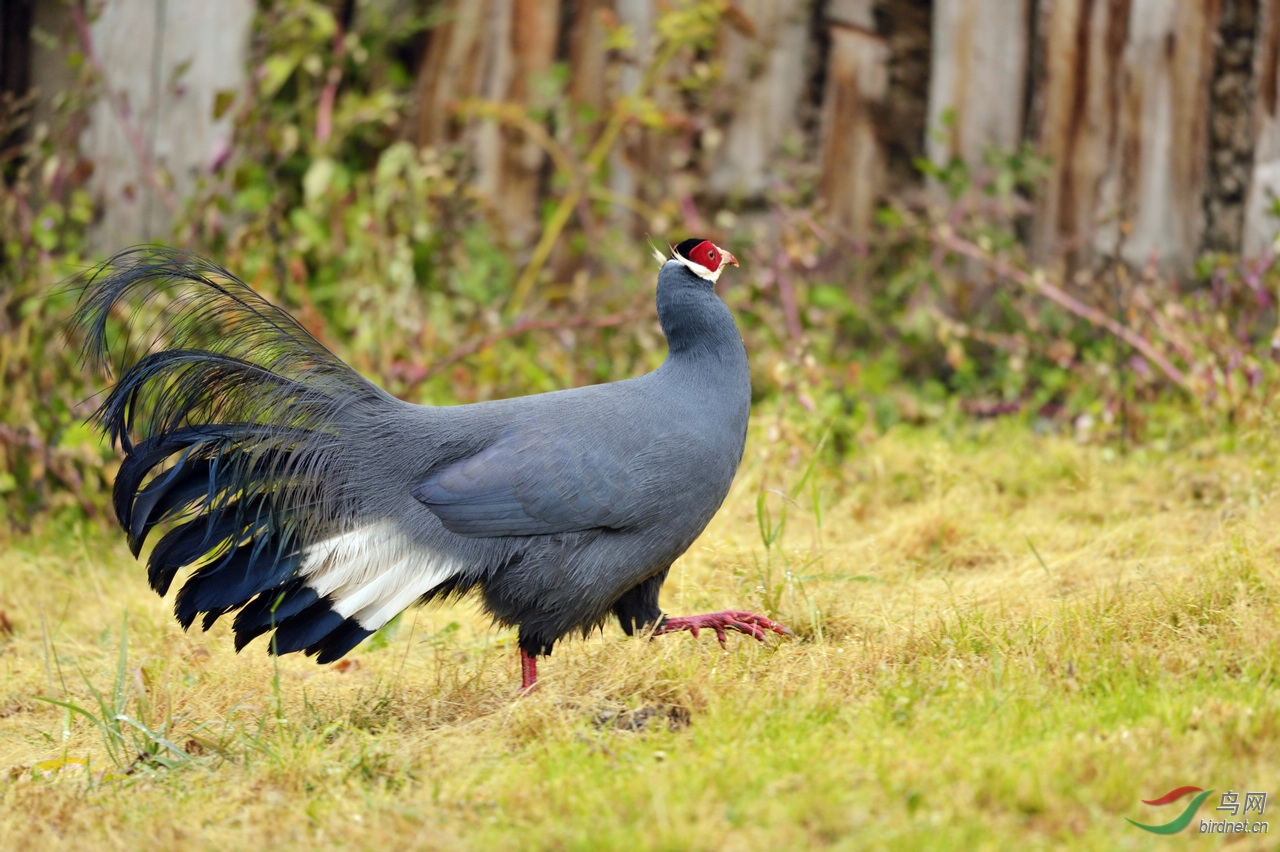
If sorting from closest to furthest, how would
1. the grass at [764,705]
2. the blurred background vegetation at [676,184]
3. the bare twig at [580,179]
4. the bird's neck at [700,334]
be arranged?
the grass at [764,705]
the bird's neck at [700,334]
the blurred background vegetation at [676,184]
the bare twig at [580,179]

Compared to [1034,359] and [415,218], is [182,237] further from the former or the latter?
[1034,359]

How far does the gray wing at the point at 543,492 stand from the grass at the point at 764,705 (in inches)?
16.7

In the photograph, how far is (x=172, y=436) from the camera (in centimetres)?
331

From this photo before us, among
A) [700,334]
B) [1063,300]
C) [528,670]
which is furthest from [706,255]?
[1063,300]

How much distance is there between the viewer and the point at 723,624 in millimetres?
3592

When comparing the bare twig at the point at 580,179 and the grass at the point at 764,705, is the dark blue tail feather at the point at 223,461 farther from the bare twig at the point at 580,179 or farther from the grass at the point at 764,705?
the bare twig at the point at 580,179

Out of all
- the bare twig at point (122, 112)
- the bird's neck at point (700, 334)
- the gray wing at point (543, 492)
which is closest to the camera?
the gray wing at point (543, 492)

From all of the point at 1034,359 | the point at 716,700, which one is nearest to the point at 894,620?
the point at 716,700

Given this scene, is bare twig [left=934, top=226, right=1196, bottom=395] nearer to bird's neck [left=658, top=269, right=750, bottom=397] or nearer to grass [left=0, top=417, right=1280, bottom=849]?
grass [left=0, top=417, right=1280, bottom=849]

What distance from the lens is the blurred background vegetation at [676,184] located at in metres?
5.83

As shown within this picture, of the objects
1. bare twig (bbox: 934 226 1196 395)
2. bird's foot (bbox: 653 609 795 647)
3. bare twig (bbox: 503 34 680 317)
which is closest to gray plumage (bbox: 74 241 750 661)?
bird's foot (bbox: 653 609 795 647)

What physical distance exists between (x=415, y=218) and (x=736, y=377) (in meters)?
3.45

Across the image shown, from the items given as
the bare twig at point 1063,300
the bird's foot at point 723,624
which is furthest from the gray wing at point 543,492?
the bare twig at point 1063,300

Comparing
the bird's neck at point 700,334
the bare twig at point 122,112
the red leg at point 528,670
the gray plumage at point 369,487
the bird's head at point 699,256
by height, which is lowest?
the red leg at point 528,670
